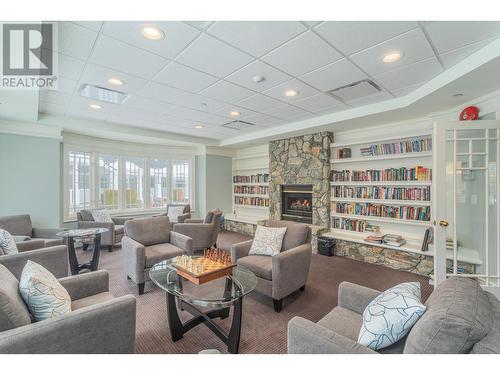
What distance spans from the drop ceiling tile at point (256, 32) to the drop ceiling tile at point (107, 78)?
132 centimetres

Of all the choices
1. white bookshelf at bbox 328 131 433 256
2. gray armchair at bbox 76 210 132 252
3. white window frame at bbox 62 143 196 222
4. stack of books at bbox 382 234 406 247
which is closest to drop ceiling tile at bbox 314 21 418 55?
white bookshelf at bbox 328 131 433 256

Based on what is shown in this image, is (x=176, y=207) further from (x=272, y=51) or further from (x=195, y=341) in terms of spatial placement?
(x=272, y=51)

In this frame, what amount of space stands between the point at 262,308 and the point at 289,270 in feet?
1.62

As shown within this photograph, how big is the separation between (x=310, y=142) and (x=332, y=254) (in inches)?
89.4

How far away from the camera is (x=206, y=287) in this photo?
250 cm

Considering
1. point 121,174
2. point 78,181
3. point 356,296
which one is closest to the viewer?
point 356,296

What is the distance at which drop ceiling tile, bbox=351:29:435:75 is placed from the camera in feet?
6.37

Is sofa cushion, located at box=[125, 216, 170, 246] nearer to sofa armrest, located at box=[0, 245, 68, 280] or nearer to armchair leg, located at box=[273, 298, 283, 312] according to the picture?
sofa armrest, located at box=[0, 245, 68, 280]

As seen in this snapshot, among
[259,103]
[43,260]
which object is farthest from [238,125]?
[43,260]

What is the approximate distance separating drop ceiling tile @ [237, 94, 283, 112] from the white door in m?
2.03

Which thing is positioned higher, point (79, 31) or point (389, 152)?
point (79, 31)

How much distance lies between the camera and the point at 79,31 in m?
1.80

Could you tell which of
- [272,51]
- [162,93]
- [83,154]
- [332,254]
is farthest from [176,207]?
[272,51]

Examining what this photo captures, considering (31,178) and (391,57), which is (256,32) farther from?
(31,178)
